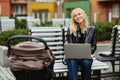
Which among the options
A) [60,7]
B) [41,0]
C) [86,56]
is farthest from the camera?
[41,0]

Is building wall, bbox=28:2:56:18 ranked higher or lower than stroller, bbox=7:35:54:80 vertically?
higher

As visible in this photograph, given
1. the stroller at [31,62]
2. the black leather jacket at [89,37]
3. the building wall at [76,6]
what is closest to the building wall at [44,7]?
the building wall at [76,6]

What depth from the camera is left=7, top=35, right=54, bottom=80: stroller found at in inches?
258

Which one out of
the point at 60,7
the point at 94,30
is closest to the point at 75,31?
the point at 94,30

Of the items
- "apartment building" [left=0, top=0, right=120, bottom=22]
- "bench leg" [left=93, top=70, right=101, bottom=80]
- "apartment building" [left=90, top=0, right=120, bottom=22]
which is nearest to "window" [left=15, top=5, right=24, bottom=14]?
"apartment building" [left=0, top=0, right=120, bottom=22]

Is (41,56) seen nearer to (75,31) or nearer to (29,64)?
(29,64)

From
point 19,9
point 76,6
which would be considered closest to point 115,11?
point 76,6

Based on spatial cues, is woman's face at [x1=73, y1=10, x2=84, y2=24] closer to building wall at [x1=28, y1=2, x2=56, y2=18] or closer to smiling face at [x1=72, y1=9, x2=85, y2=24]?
smiling face at [x1=72, y1=9, x2=85, y2=24]

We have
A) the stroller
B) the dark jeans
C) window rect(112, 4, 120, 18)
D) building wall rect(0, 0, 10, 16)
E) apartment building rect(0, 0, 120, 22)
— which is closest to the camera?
the stroller

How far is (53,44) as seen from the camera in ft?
30.1

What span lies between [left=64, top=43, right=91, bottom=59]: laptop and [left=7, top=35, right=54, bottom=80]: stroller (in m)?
1.05

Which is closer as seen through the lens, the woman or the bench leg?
the woman

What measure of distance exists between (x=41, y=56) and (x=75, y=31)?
1865mm

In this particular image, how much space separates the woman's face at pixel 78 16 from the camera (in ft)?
27.1
